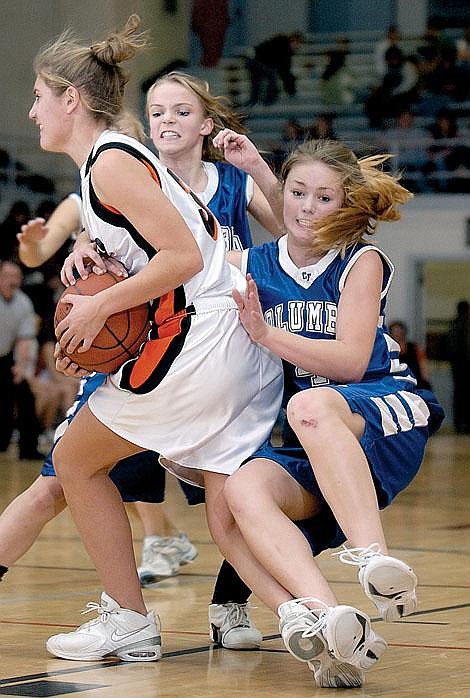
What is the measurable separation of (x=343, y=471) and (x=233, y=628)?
0.73 meters

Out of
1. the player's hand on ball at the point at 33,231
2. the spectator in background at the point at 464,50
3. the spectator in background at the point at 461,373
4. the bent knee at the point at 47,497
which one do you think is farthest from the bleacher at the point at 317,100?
the bent knee at the point at 47,497

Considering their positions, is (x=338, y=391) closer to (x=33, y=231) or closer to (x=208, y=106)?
(x=208, y=106)

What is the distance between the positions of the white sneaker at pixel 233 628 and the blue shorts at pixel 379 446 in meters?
0.35

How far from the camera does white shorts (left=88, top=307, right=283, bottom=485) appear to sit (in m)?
3.01

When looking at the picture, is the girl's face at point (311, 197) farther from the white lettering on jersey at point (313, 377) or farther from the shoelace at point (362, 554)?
the shoelace at point (362, 554)

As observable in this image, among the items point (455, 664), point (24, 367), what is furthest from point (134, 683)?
point (24, 367)

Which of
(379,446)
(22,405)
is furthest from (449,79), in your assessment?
(379,446)

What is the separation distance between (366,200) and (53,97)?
0.76 metres

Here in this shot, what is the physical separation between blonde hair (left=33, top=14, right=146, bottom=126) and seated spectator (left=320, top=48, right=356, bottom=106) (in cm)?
1496

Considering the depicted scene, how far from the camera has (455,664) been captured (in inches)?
122

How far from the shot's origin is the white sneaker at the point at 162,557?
465cm

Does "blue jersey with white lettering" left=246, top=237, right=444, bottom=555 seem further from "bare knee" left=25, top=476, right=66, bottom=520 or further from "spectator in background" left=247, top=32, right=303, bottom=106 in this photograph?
"spectator in background" left=247, top=32, right=303, bottom=106

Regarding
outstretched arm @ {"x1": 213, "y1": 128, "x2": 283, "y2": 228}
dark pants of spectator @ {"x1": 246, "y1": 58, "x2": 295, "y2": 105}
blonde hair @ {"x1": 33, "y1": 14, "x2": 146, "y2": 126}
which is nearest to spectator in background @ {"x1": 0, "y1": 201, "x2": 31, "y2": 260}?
dark pants of spectator @ {"x1": 246, "y1": 58, "x2": 295, "y2": 105}

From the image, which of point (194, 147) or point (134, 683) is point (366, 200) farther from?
point (134, 683)
